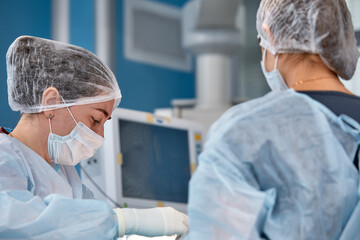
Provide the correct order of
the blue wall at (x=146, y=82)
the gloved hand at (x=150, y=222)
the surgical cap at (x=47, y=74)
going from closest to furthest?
the gloved hand at (x=150, y=222)
the surgical cap at (x=47, y=74)
the blue wall at (x=146, y=82)

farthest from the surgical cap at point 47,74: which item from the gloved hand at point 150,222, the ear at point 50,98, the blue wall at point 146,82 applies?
the blue wall at point 146,82

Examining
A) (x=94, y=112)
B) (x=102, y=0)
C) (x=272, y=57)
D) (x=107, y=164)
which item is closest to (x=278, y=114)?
(x=272, y=57)

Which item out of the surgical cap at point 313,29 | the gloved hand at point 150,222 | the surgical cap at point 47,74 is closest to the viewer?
the surgical cap at point 313,29

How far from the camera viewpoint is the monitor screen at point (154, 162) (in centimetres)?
193

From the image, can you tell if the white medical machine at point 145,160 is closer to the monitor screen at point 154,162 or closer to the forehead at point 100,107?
the monitor screen at point 154,162

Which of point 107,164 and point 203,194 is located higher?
point 203,194

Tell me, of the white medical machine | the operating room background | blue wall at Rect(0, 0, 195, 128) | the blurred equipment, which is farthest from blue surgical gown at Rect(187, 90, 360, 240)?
the blurred equipment

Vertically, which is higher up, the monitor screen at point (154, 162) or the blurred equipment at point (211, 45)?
the blurred equipment at point (211, 45)

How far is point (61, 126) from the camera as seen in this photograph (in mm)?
1403

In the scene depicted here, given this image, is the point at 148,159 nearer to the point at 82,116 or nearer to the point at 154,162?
the point at 154,162

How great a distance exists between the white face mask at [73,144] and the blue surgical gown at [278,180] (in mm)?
607

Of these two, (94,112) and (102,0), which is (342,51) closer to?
(94,112)

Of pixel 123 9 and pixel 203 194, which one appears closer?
pixel 203 194

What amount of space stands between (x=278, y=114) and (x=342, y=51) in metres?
0.23
